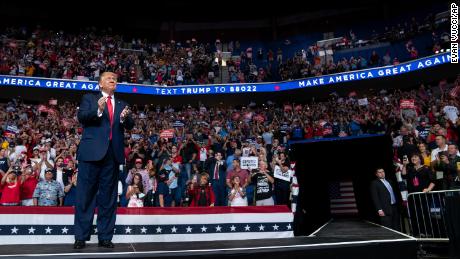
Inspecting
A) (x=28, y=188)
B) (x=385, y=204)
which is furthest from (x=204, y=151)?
(x=385, y=204)

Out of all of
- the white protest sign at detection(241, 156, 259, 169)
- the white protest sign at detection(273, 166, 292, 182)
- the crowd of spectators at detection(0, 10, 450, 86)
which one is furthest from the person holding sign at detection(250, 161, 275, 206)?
the crowd of spectators at detection(0, 10, 450, 86)

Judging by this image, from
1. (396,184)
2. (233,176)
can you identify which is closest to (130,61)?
(233,176)

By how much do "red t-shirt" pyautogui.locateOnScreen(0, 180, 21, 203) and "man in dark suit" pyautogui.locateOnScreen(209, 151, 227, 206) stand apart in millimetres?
4319

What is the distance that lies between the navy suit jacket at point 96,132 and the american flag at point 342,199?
403 inches

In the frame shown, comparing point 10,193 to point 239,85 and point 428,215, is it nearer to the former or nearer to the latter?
point 428,215

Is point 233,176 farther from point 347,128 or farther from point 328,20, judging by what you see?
point 328,20

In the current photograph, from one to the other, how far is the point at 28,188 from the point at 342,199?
965 centimetres

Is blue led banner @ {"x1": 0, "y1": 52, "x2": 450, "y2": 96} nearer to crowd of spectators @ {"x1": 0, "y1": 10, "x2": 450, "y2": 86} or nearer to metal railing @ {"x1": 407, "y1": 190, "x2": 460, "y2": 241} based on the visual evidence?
crowd of spectators @ {"x1": 0, "y1": 10, "x2": 450, "y2": 86}

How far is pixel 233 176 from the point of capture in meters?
8.70

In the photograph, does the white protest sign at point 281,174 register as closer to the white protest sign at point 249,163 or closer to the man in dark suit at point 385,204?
the white protest sign at point 249,163

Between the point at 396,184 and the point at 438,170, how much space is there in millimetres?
1496

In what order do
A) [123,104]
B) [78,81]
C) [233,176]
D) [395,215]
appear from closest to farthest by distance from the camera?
[123,104]
[395,215]
[233,176]
[78,81]

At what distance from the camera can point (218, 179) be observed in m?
9.88

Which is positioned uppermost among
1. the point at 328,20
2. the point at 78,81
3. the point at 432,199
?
the point at 328,20
